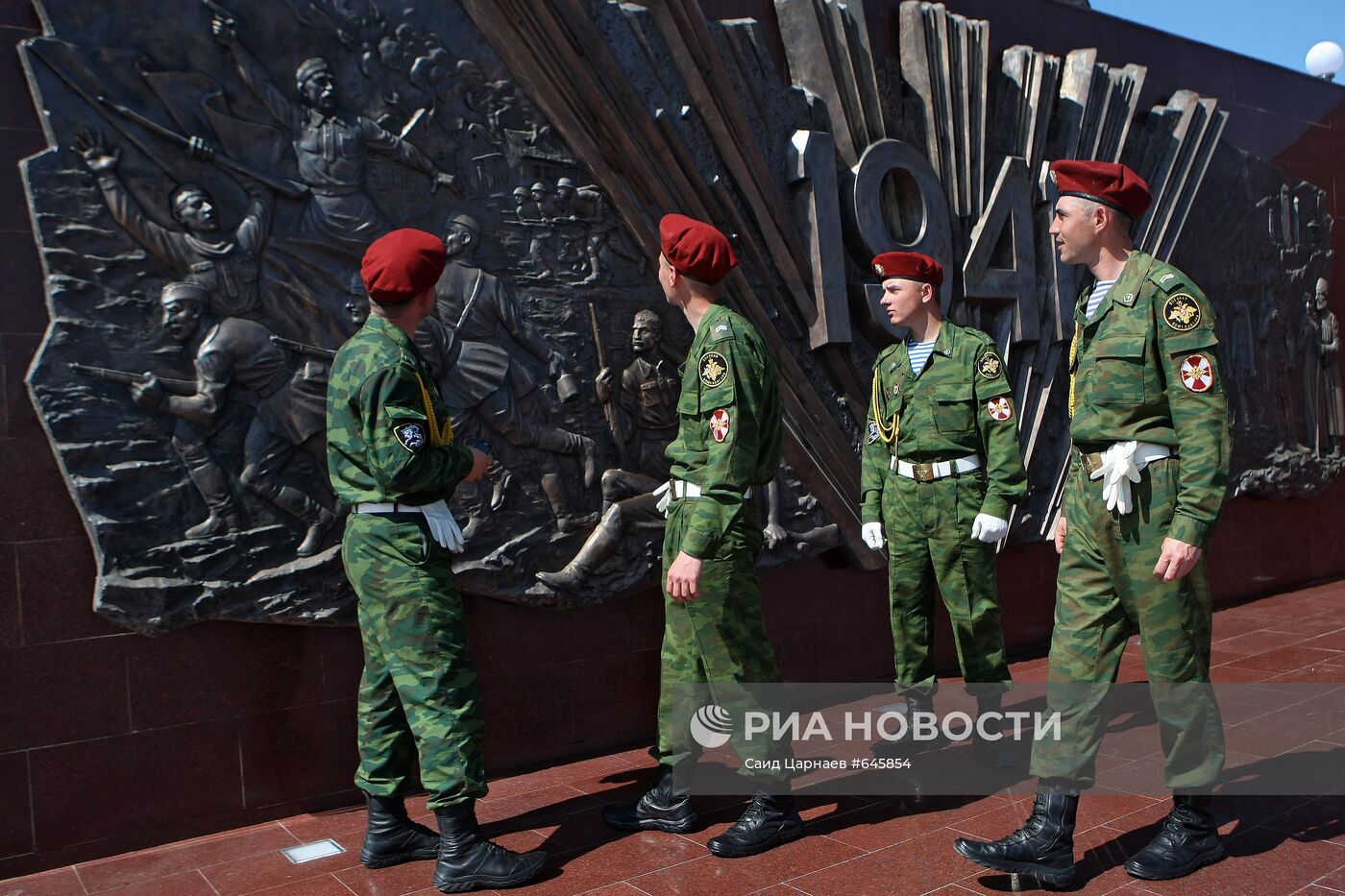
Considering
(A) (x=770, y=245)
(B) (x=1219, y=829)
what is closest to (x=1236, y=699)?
(B) (x=1219, y=829)

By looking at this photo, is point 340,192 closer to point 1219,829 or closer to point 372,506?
point 372,506

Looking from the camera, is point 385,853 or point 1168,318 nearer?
point 1168,318

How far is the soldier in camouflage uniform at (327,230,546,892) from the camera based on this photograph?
10.1 ft

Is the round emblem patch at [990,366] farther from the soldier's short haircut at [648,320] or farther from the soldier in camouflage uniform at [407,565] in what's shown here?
the soldier in camouflage uniform at [407,565]

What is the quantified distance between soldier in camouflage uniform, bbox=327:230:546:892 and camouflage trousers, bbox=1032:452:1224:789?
149 centimetres

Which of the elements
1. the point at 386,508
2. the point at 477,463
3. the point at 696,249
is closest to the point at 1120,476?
the point at 696,249

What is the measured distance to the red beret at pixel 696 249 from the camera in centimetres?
336

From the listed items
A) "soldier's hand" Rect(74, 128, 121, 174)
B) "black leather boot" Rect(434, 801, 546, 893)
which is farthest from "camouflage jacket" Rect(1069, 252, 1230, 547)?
"soldier's hand" Rect(74, 128, 121, 174)

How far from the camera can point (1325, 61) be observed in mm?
8297

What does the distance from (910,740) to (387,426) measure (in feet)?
7.79

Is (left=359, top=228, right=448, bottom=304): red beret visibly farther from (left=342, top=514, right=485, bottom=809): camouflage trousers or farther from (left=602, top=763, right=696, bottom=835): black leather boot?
(left=602, top=763, right=696, bottom=835): black leather boot

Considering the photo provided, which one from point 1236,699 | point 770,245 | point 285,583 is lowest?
point 1236,699

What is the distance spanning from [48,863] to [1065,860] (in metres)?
2.87

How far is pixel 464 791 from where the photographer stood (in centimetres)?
307
